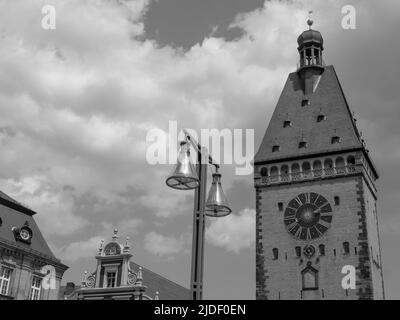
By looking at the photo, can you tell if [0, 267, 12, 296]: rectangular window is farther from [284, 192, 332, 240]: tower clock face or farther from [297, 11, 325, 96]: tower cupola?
[297, 11, 325, 96]: tower cupola

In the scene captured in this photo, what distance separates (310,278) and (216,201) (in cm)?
3611

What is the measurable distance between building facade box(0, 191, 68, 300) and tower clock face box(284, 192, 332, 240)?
2075 cm

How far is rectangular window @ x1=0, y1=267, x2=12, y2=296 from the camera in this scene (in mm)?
42553

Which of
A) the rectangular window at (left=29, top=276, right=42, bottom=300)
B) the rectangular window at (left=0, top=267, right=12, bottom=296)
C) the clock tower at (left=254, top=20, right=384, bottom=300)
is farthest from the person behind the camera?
the clock tower at (left=254, top=20, right=384, bottom=300)

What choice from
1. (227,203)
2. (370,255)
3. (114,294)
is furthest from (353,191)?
(227,203)

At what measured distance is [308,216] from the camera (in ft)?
171

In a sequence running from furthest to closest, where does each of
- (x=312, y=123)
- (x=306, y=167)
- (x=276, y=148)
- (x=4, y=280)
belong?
1. (x=312, y=123)
2. (x=276, y=148)
3. (x=306, y=167)
4. (x=4, y=280)

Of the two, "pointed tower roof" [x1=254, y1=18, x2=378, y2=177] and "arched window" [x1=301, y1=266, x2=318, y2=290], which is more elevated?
"pointed tower roof" [x1=254, y1=18, x2=378, y2=177]

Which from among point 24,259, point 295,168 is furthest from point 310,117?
point 24,259

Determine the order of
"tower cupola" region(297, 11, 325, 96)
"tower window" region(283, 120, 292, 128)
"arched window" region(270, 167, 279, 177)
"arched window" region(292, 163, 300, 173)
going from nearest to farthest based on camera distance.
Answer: "arched window" region(292, 163, 300, 173) < "arched window" region(270, 167, 279, 177) < "tower window" region(283, 120, 292, 128) < "tower cupola" region(297, 11, 325, 96)

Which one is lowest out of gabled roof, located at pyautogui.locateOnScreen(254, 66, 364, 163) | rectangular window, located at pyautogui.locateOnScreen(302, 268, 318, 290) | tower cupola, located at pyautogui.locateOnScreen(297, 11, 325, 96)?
rectangular window, located at pyautogui.locateOnScreen(302, 268, 318, 290)

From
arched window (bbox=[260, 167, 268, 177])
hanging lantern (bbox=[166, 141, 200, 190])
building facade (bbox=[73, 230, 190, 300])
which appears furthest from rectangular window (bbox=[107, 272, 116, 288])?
hanging lantern (bbox=[166, 141, 200, 190])

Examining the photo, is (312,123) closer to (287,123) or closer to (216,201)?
(287,123)

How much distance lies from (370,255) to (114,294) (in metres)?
22.2
